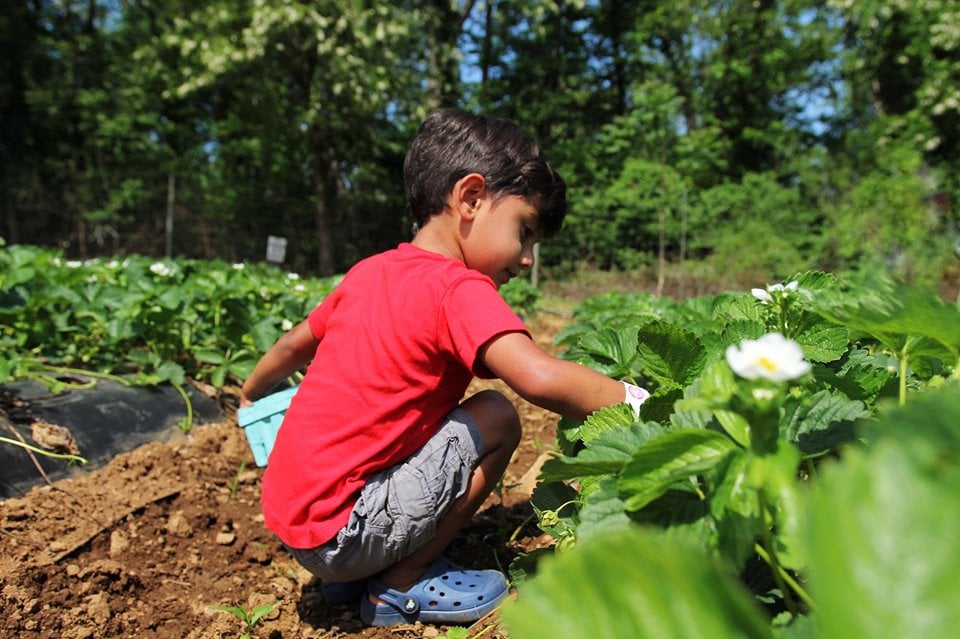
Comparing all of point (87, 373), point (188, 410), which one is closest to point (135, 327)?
point (87, 373)

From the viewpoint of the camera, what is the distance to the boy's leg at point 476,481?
174cm

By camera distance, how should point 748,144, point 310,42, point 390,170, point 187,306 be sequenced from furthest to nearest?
point 748,144 < point 390,170 < point 310,42 < point 187,306

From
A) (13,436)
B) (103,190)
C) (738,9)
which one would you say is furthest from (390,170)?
(13,436)

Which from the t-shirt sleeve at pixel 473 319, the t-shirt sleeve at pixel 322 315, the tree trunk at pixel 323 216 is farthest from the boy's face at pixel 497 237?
the tree trunk at pixel 323 216

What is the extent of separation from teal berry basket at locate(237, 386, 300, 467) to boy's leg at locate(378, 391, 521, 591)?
594 millimetres

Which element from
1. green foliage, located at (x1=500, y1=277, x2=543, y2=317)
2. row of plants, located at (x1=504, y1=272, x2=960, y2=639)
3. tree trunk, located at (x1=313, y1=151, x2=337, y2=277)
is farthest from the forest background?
row of plants, located at (x1=504, y1=272, x2=960, y2=639)

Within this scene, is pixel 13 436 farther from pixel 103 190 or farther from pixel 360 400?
pixel 103 190

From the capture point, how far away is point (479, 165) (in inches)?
67.9

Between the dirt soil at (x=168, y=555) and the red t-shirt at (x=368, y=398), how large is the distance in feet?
1.16

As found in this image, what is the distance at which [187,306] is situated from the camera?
3307 millimetres

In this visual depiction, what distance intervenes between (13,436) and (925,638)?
2.59m

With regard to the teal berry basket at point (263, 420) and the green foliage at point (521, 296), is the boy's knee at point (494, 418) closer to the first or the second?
the teal berry basket at point (263, 420)

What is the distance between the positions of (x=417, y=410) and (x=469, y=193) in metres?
0.52

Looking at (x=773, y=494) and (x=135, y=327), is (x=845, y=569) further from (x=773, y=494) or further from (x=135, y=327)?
(x=135, y=327)
